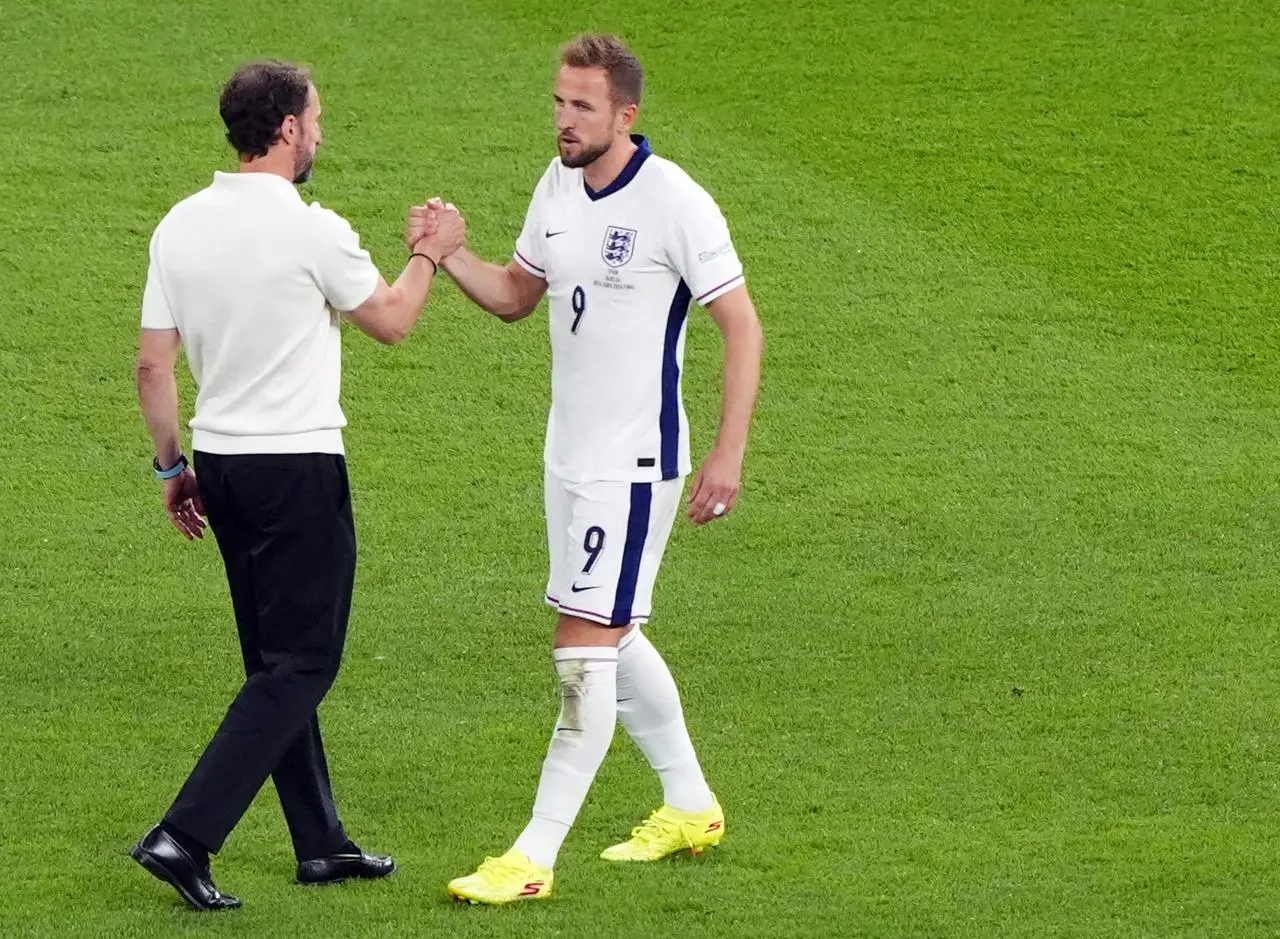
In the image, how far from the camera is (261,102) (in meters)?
4.25

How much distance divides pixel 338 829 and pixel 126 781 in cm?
91

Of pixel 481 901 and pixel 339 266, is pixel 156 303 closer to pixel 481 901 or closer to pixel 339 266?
pixel 339 266

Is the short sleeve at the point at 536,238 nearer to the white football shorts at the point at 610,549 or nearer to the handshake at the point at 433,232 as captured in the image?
the handshake at the point at 433,232

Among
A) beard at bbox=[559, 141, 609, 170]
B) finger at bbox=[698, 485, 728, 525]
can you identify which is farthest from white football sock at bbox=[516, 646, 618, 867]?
beard at bbox=[559, 141, 609, 170]

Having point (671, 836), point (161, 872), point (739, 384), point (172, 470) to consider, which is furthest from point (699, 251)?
point (161, 872)

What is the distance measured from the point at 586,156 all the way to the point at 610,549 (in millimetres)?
848

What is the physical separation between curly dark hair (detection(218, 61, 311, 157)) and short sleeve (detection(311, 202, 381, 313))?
18 cm

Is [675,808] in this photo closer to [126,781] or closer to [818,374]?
[126,781]

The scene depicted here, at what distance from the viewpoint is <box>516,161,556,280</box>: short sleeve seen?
468cm

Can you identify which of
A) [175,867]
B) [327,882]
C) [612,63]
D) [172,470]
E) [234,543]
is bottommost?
[327,882]

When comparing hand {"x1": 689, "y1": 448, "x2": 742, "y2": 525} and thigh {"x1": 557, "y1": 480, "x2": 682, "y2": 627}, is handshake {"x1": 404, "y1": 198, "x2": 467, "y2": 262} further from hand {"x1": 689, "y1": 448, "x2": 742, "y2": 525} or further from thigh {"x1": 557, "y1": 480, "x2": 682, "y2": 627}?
hand {"x1": 689, "y1": 448, "x2": 742, "y2": 525}

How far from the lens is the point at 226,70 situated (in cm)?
1097

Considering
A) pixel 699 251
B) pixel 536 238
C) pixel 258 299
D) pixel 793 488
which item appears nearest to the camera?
pixel 258 299

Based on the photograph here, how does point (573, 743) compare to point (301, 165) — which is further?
point (573, 743)
